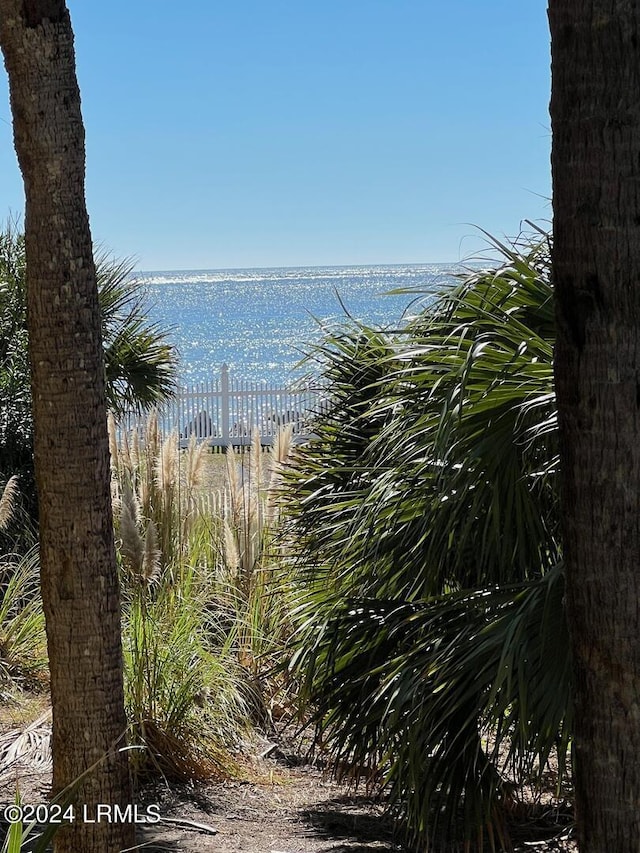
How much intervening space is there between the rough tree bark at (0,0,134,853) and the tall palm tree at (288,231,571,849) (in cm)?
103

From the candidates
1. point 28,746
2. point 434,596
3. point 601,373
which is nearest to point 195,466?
point 28,746

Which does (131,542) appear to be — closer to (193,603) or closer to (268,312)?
(193,603)

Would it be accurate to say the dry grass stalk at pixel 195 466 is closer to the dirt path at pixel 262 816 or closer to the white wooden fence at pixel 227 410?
the dirt path at pixel 262 816

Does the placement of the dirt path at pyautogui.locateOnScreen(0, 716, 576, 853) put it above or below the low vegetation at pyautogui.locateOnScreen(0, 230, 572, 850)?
below

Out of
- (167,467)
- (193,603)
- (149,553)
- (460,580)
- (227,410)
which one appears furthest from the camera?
(227,410)

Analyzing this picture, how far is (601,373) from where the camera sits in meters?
1.84

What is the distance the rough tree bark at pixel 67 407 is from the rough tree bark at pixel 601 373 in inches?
64.9

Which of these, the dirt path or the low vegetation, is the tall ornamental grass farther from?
the dirt path

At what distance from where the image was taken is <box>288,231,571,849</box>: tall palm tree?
3291mm

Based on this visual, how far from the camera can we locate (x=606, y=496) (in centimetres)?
186

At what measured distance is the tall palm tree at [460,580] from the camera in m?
3.29

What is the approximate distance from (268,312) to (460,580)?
11273cm

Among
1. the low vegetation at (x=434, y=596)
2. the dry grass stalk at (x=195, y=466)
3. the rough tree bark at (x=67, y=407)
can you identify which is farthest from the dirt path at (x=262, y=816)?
the dry grass stalk at (x=195, y=466)

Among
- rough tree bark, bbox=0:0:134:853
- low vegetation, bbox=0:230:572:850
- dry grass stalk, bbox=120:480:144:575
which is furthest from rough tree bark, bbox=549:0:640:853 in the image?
dry grass stalk, bbox=120:480:144:575
